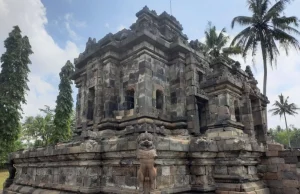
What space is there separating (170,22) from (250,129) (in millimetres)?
7402

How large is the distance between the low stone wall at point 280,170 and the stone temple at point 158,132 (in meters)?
0.03

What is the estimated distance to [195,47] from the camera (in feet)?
40.4

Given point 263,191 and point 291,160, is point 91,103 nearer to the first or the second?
point 263,191

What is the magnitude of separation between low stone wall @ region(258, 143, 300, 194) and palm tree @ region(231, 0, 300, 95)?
13.9m

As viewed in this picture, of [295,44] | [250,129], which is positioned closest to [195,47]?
[250,129]

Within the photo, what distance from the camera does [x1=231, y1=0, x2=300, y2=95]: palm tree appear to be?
19578mm

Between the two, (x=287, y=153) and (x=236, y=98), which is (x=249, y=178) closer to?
(x=287, y=153)

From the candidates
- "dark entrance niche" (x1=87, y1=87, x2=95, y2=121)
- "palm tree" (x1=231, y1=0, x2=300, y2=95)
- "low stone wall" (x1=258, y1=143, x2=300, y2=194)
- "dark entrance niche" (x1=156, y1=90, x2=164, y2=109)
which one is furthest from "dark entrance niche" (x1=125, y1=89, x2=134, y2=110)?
"palm tree" (x1=231, y1=0, x2=300, y2=95)

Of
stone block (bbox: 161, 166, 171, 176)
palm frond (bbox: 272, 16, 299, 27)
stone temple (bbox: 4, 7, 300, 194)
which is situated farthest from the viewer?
palm frond (bbox: 272, 16, 299, 27)

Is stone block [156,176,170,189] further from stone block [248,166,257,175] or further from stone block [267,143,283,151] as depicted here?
stone block [267,143,283,151]

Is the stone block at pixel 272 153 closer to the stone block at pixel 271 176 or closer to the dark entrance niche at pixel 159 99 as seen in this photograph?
the stone block at pixel 271 176

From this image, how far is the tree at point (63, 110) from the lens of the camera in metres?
26.8

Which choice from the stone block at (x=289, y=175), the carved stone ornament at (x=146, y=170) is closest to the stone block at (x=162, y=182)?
the carved stone ornament at (x=146, y=170)

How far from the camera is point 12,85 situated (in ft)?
73.5
